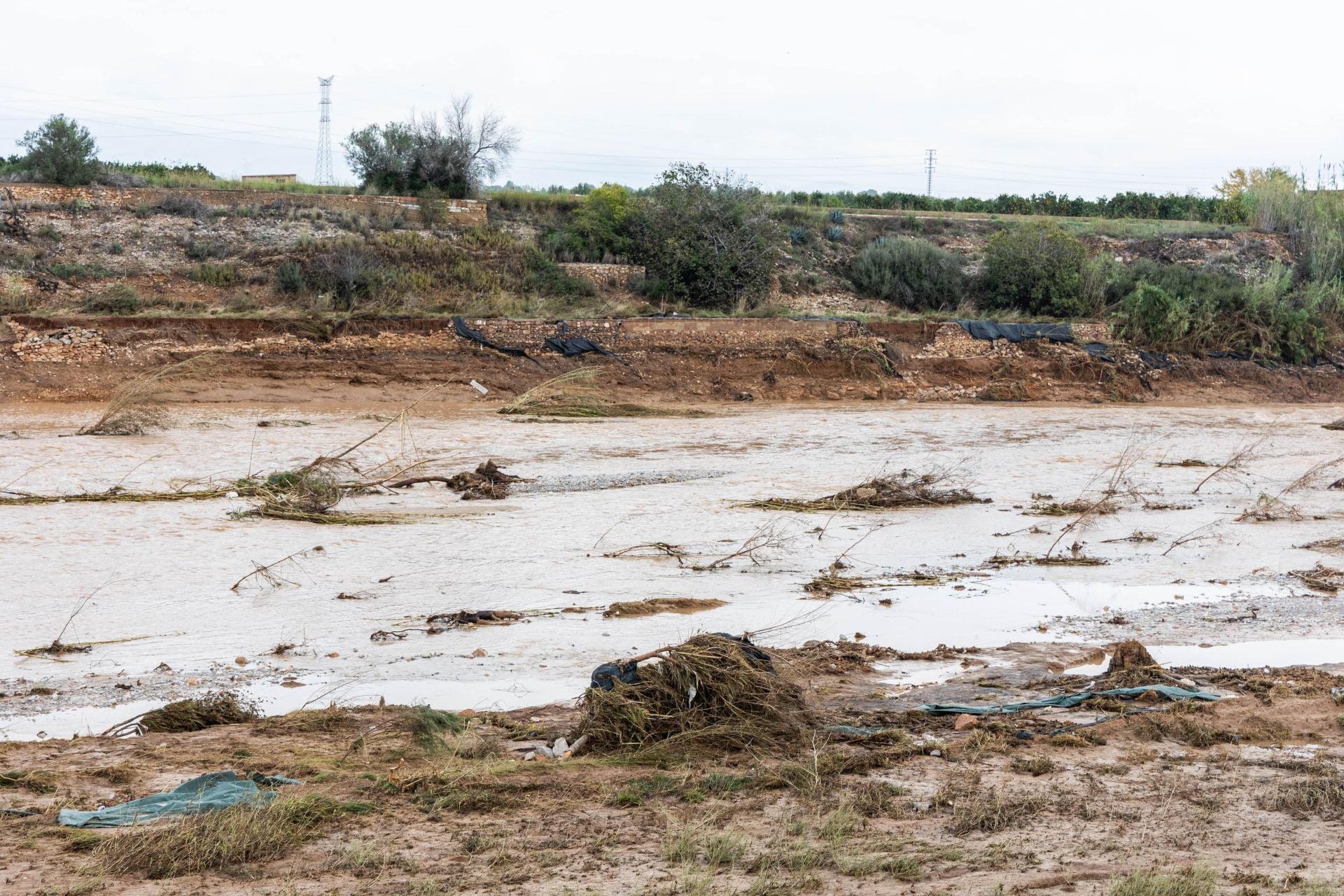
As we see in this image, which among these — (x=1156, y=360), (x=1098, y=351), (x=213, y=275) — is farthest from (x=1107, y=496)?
(x=213, y=275)

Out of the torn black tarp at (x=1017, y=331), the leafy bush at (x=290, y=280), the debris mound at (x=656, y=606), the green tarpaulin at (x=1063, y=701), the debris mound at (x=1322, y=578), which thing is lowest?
the debris mound at (x=656, y=606)

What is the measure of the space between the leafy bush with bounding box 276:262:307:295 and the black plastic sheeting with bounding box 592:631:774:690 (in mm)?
24239

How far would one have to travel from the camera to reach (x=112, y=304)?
2569 cm

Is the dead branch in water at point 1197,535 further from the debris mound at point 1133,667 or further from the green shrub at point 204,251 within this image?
the green shrub at point 204,251

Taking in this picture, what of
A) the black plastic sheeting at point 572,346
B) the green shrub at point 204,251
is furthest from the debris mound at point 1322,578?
the green shrub at point 204,251

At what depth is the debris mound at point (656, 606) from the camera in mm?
8727

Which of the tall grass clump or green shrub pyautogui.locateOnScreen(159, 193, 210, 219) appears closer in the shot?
the tall grass clump

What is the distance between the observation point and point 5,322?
23.5m

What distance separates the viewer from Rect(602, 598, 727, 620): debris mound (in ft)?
28.6

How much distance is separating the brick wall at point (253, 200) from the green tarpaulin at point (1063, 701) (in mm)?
30825

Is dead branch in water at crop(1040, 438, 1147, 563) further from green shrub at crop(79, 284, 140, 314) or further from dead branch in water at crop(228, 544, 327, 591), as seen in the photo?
green shrub at crop(79, 284, 140, 314)

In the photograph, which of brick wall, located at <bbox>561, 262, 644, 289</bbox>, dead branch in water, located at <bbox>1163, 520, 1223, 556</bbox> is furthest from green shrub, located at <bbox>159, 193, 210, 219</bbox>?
dead branch in water, located at <bbox>1163, 520, 1223, 556</bbox>

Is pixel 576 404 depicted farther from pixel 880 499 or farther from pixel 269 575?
pixel 269 575

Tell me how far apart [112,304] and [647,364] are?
451 inches
